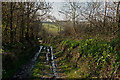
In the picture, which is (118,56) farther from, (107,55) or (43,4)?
(43,4)

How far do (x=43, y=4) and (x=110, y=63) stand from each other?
70.6 ft

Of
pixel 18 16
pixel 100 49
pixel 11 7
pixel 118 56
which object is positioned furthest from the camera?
pixel 18 16

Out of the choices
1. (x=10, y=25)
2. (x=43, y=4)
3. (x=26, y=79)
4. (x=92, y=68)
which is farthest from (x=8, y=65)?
(x=43, y=4)

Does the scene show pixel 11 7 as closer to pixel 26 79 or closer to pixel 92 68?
pixel 26 79

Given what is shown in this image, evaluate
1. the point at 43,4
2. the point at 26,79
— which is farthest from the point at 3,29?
the point at 43,4

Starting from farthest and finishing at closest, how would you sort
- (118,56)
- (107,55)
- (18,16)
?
(18,16) → (107,55) → (118,56)

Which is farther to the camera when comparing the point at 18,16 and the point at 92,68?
the point at 18,16

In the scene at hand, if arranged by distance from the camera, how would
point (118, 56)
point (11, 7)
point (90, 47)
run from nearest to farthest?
point (118, 56) < point (90, 47) < point (11, 7)

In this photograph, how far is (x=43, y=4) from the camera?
28969 mm

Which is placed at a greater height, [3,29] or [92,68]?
[3,29]

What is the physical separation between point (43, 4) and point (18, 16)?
9.16 meters

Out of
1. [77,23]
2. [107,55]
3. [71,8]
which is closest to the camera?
[107,55]

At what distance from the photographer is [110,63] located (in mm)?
9641

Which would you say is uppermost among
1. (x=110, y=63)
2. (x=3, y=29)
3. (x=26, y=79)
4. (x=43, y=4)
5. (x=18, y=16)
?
(x=43, y=4)
